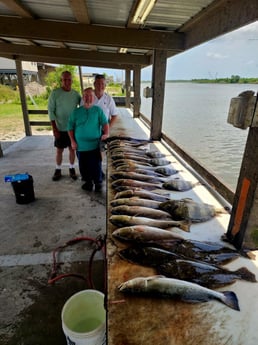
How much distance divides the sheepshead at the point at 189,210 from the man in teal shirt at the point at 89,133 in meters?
1.97

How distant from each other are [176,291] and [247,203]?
0.68m

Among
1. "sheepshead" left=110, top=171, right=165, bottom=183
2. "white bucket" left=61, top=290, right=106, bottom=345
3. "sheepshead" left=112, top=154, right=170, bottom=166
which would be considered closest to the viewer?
"white bucket" left=61, top=290, right=106, bottom=345

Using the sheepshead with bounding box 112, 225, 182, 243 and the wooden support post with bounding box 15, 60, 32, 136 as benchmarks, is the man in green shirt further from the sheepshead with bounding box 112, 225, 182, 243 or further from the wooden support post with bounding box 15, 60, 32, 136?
the wooden support post with bounding box 15, 60, 32, 136

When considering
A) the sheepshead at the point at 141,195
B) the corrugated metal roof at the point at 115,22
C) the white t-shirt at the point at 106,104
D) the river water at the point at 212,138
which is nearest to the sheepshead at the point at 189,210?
the sheepshead at the point at 141,195

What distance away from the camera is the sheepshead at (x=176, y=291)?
3.84 ft

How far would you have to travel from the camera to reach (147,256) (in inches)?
55.5

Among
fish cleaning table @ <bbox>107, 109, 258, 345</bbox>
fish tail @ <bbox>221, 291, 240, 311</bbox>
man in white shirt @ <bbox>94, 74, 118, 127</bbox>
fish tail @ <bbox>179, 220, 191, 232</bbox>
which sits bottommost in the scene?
fish cleaning table @ <bbox>107, 109, 258, 345</bbox>

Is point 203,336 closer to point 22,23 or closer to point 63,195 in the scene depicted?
point 63,195

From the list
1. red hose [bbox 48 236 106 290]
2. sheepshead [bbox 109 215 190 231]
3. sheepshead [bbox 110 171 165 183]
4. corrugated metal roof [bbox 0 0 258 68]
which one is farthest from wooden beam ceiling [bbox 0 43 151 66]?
sheepshead [bbox 109 215 190 231]

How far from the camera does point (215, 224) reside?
1774 mm

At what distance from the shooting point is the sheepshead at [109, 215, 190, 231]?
5.54 ft

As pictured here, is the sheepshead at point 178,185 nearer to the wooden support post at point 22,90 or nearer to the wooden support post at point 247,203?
the wooden support post at point 247,203

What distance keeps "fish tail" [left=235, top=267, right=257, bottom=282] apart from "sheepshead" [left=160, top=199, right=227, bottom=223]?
0.49 meters

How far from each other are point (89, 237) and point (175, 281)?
189 centimetres
